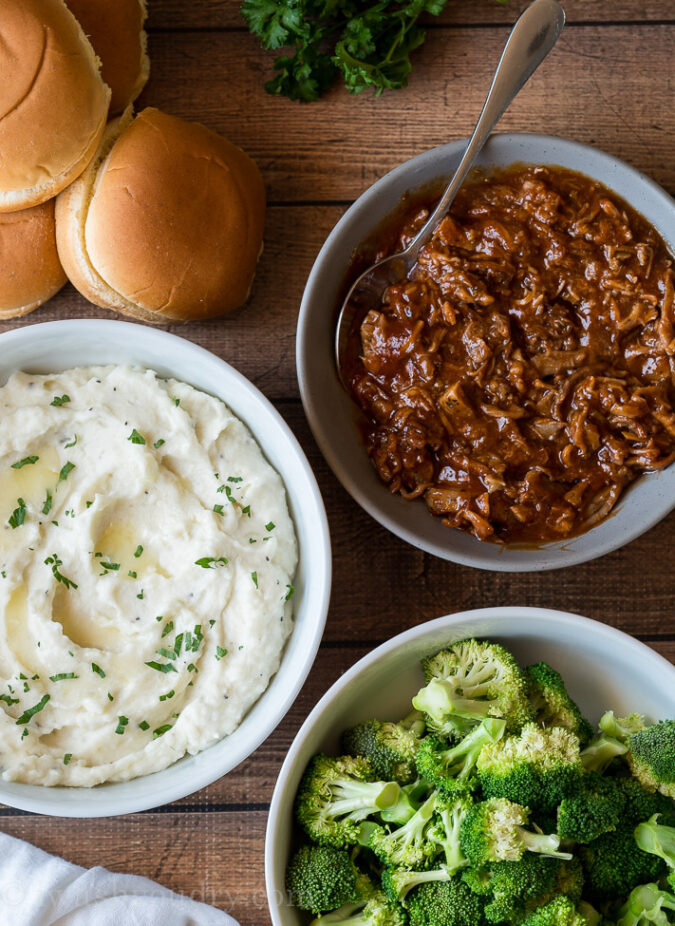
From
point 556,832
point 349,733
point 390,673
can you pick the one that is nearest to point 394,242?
point 390,673

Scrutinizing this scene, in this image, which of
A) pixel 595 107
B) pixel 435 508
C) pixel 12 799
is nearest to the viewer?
pixel 12 799

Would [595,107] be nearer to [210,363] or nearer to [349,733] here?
[210,363]

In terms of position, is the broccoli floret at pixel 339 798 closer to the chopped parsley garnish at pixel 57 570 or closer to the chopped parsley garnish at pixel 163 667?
the chopped parsley garnish at pixel 163 667

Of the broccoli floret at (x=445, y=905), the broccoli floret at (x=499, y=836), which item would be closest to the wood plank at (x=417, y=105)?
the broccoli floret at (x=499, y=836)

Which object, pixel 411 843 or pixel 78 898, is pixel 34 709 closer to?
pixel 78 898

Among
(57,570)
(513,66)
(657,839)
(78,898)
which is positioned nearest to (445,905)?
(657,839)

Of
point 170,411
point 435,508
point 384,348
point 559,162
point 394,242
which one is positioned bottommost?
point 435,508

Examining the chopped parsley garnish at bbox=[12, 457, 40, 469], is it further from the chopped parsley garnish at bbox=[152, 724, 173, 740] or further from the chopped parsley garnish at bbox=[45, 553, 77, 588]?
the chopped parsley garnish at bbox=[152, 724, 173, 740]
